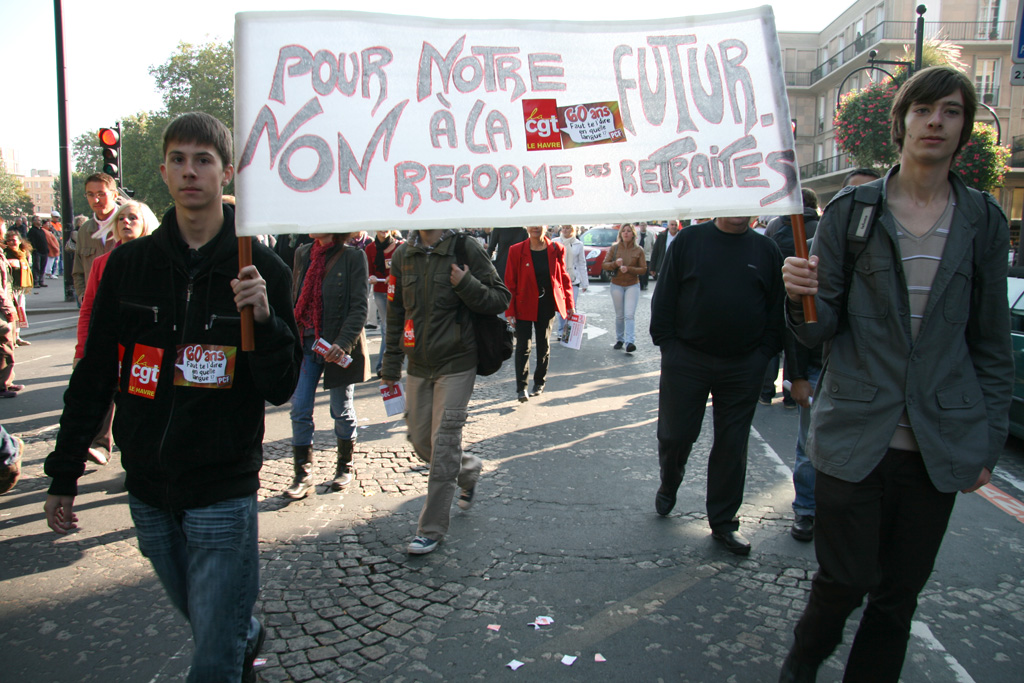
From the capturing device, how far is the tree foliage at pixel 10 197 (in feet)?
253

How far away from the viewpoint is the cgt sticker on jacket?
2182 millimetres

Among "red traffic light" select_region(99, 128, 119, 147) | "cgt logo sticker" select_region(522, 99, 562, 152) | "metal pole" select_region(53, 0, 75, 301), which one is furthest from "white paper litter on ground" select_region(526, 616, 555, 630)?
"metal pole" select_region(53, 0, 75, 301)

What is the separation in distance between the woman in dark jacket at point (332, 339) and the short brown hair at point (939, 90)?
3.47 metres

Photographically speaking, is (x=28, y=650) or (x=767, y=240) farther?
(x=767, y=240)

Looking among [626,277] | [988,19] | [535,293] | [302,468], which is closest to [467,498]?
[302,468]

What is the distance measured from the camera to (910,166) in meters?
2.41

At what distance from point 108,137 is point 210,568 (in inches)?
523

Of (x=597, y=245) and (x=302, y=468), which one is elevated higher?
(x=597, y=245)

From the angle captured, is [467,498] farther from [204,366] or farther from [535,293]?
[535,293]

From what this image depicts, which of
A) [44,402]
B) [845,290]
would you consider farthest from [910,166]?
[44,402]

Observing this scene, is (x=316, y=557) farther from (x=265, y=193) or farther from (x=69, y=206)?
(x=69, y=206)

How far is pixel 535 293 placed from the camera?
310 inches

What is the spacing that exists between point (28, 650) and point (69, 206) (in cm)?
1578

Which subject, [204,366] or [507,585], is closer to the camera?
[204,366]
